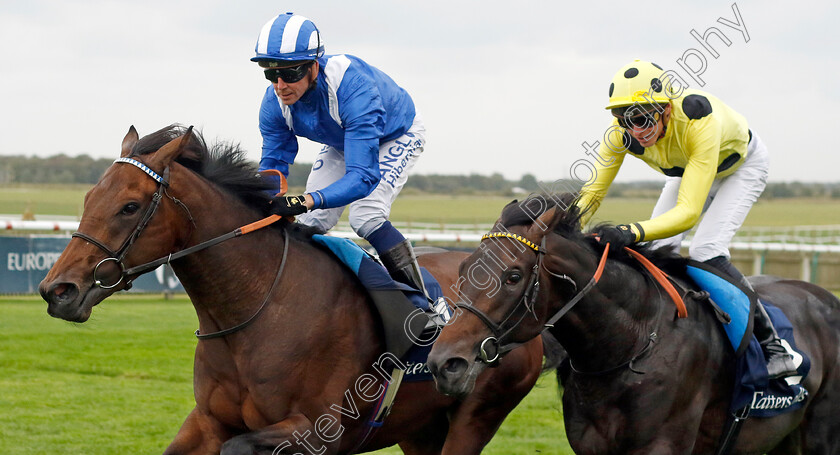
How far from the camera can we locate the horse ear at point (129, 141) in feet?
11.2

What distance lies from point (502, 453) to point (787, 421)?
215 cm

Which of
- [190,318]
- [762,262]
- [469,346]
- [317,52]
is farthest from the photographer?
[762,262]

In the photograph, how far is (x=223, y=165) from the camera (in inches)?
144

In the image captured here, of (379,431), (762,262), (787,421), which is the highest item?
(379,431)

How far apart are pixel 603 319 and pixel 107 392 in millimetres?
5251

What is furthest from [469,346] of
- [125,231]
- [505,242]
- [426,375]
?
[125,231]

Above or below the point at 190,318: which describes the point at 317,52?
above

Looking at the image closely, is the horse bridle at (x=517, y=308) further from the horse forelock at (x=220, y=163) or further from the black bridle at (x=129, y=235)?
the black bridle at (x=129, y=235)

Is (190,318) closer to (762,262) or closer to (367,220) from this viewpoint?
(367,220)

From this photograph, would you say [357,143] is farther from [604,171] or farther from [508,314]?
[604,171]

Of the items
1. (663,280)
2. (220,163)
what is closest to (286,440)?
(220,163)

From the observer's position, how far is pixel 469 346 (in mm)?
3119

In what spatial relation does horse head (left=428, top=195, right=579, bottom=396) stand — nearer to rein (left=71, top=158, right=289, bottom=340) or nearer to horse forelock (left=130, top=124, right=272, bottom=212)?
rein (left=71, top=158, right=289, bottom=340)

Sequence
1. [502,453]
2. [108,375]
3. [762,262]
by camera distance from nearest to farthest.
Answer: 1. [502,453]
2. [108,375]
3. [762,262]
